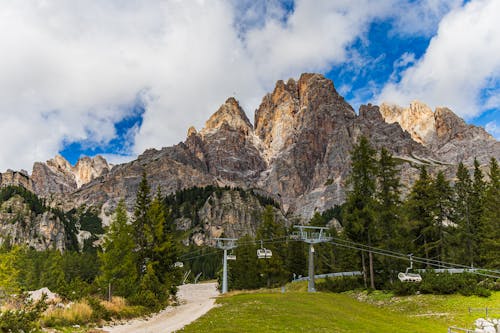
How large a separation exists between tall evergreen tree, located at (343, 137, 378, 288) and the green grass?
28.3 ft

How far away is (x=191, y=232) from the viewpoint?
198m

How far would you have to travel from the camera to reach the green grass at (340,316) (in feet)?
72.7

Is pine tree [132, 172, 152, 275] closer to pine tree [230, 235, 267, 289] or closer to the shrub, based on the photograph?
the shrub

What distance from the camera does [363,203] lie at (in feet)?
152

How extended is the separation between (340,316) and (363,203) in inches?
863

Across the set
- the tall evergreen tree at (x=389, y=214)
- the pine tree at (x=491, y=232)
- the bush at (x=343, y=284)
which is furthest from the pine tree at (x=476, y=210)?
the bush at (x=343, y=284)

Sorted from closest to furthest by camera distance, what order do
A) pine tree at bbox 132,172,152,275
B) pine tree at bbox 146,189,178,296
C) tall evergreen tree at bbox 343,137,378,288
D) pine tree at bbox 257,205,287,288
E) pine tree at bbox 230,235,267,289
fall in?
tall evergreen tree at bbox 343,137,378,288
pine tree at bbox 146,189,178,296
pine tree at bbox 132,172,152,275
pine tree at bbox 257,205,287,288
pine tree at bbox 230,235,267,289

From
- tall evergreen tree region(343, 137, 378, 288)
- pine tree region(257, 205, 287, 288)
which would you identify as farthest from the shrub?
pine tree region(257, 205, 287, 288)

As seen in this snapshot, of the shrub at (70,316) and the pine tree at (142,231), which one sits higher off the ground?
the pine tree at (142,231)

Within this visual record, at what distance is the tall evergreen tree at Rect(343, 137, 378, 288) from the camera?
44969 mm

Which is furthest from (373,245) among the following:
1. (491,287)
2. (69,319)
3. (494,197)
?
(69,319)

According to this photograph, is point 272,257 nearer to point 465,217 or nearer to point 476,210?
point 465,217

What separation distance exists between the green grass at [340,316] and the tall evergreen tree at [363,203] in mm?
8626

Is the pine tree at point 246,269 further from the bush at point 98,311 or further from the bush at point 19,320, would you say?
the bush at point 19,320
